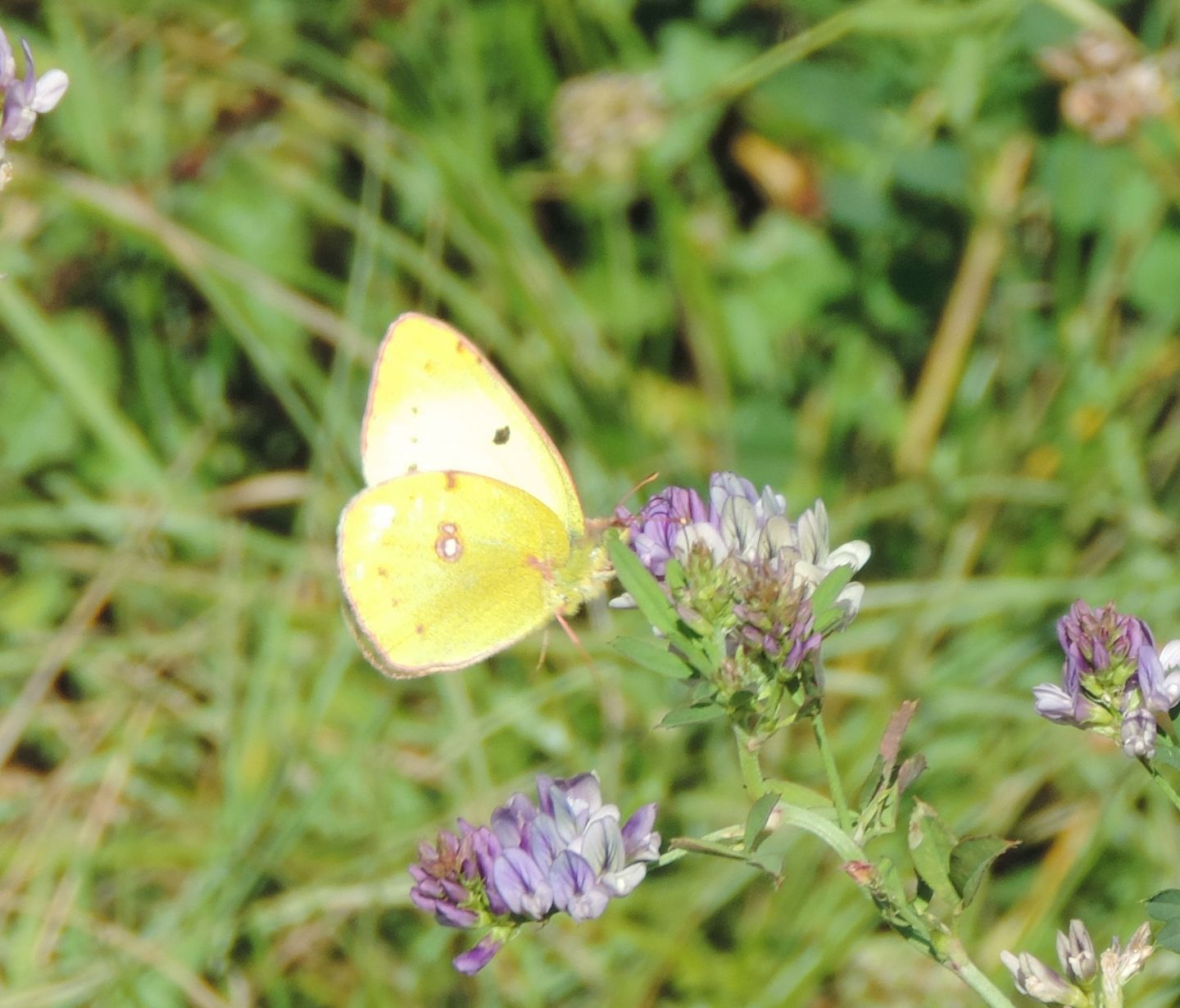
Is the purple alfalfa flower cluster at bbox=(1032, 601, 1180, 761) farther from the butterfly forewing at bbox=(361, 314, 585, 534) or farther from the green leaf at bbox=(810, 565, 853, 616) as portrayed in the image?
the butterfly forewing at bbox=(361, 314, 585, 534)

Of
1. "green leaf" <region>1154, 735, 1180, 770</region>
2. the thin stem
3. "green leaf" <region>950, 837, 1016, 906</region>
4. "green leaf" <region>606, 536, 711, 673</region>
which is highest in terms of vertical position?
"green leaf" <region>606, 536, 711, 673</region>

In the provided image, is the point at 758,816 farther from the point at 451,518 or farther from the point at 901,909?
the point at 451,518

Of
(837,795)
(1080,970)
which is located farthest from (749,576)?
(1080,970)

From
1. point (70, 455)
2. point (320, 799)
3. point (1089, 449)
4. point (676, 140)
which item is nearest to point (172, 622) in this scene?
point (70, 455)

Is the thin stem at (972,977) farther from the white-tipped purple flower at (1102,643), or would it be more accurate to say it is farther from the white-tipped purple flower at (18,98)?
the white-tipped purple flower at (18,98)

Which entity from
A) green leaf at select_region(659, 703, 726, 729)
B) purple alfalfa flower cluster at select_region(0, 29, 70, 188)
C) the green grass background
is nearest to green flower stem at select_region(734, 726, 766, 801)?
green leaf at select_region(659, 703, 726, 729)

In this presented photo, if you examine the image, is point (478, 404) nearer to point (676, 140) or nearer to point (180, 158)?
point (676, 140)
